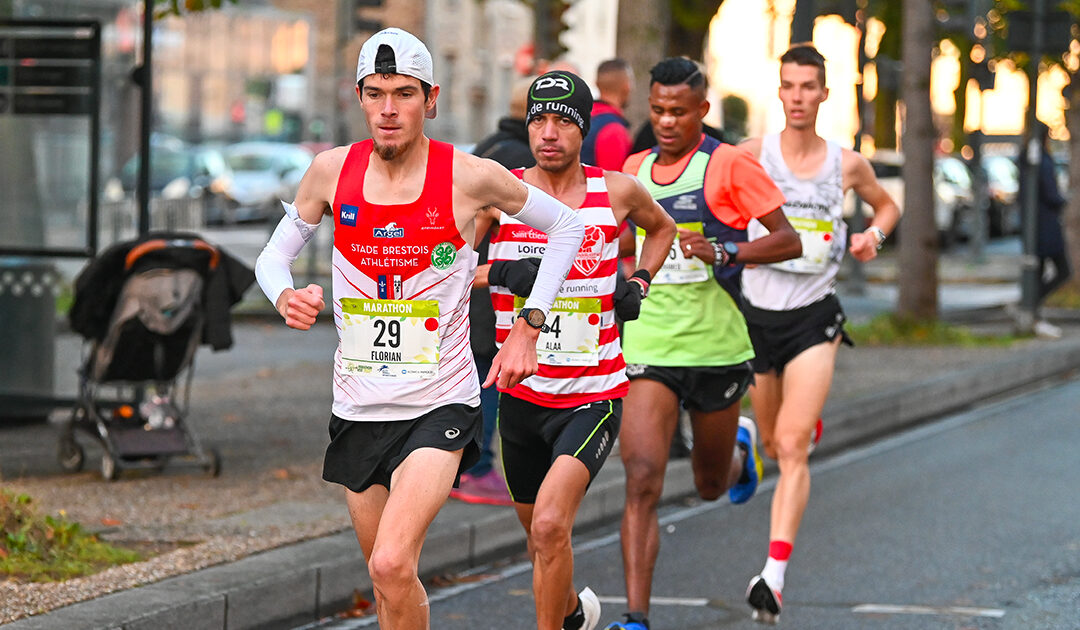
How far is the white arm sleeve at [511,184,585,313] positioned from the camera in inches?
213

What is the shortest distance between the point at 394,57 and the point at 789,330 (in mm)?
2934

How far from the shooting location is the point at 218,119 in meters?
51.9

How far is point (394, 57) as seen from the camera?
5113 mm

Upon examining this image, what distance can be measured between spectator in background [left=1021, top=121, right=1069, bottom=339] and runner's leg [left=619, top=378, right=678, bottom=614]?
13152 millimetres

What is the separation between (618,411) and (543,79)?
1.10 metres

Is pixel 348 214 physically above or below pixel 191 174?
below

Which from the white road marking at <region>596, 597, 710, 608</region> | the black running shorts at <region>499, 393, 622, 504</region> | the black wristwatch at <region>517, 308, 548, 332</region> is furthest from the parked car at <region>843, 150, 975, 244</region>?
the black wristwatch at <region>517, 308, 548, 332</region>

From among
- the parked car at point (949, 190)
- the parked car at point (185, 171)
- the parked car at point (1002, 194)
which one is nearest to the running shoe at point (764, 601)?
the parked car at point (185, 171)

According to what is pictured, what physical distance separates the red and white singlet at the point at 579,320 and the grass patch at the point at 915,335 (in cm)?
1204

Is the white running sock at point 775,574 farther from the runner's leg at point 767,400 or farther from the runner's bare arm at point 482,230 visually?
the runner's bare arm at point 482,230

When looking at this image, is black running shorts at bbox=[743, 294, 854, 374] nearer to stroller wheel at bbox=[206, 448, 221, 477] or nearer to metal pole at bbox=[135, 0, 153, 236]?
stroller wheel at bbox=[206, 448, 221, 477]

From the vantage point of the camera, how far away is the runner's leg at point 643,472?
6.36 meters

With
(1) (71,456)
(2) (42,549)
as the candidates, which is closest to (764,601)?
(2) (42,549)

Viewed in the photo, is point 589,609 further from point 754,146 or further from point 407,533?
point 754,146
